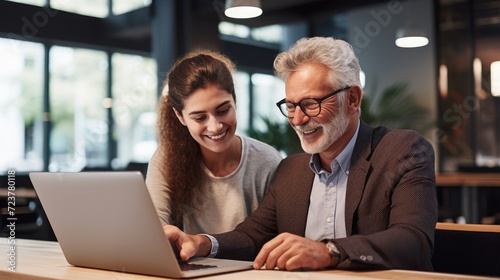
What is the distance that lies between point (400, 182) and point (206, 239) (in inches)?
22.7

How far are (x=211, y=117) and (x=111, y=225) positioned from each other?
2.90 ft

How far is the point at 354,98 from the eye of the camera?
203 centimetres

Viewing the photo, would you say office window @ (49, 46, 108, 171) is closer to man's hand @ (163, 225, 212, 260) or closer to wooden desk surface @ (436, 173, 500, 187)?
wooden desk surface @ (436, 173, 500, 187)

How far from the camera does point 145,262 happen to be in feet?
4.58

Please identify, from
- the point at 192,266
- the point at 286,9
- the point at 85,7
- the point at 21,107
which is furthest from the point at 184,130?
the point at 85,7

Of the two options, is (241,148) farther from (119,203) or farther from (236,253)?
(119,203)

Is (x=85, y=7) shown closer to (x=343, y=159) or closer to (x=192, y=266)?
(x=343, y=159)

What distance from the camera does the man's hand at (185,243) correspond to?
1.65 metres

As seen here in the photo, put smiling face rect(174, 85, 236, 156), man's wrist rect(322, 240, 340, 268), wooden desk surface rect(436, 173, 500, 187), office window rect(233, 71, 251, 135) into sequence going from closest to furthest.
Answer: man's wrist rect(322, 240, 340, 268) → smiling face rect(174, 85, 236, 156) → wooden desk surface rect(436, 173, 500, 187) → office window rect(233, 71, 251, 135)

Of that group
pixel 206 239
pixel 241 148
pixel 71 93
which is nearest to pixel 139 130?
pixel 71 93

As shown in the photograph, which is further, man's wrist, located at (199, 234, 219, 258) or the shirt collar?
the shirt collar

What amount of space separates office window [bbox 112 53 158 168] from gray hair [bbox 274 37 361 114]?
328 inches

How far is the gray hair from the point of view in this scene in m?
1.93

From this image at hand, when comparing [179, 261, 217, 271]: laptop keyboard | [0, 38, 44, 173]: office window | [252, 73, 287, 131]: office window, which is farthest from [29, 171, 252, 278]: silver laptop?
[252, 73, 287, 131]: office window
